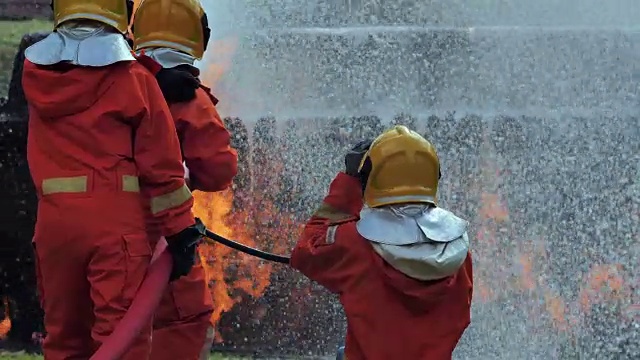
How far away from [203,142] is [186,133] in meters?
0.08

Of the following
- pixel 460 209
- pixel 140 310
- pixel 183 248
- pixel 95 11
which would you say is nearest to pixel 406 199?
pixel 183 248

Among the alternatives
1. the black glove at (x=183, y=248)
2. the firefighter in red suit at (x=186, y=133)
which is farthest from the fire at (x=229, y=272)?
the black glove at (x=183, y=248)

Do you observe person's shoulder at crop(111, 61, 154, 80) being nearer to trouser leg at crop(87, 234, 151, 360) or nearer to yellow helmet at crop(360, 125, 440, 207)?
trouser leg at crop(87, 234, 151, 360)

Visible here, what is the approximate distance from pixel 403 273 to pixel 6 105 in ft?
10.1

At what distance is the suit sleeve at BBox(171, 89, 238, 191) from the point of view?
12.6 ft

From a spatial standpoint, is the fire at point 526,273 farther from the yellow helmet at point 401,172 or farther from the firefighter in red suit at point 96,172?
the firefighter in red suit at point 96,172

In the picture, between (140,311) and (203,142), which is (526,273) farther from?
(140,311)

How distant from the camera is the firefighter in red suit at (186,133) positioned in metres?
3.83

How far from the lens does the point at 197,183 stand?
3953 mm

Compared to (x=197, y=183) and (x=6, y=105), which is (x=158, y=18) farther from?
(x=6, y=105)

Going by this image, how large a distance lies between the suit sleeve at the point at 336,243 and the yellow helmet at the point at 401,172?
0.16m

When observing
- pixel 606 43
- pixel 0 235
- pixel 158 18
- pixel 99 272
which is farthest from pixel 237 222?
pixel 606 43

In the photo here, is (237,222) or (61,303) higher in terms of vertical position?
(61,303)

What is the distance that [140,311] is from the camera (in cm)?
323
